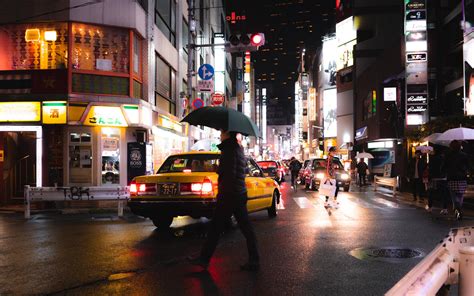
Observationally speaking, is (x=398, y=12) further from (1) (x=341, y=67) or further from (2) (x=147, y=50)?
(2) (x=147, y=50)

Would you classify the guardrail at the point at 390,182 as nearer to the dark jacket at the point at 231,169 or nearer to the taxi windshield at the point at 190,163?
the taxi windshield at the point at 190,163

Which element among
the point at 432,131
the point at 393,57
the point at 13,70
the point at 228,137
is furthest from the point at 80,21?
the point at 393,57

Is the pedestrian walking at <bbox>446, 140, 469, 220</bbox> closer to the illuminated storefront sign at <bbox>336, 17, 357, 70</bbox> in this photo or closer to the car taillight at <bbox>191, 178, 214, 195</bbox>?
the car taillight at <bbox>191, 178, 214, 195</bbox>

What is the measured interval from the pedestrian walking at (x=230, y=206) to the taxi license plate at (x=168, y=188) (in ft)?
10.1

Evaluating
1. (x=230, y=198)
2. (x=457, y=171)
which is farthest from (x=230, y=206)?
(x=457, y=171)

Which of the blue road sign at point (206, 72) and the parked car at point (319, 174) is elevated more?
the blue road sign at point (206, 72)

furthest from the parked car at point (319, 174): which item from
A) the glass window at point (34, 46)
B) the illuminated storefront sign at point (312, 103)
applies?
the illuminated storefront sign at point (312, 103)

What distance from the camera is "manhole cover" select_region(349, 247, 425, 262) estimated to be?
7.06 metres

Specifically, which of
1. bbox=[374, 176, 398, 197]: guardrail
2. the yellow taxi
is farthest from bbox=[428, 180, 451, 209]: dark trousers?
bbox=[374, 176, 398, 197]: guardrail

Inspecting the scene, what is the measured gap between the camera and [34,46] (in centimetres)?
1772

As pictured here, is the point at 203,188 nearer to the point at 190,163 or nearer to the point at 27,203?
the point at 190,163

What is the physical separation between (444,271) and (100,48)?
16939 mm

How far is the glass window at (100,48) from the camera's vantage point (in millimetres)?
17605

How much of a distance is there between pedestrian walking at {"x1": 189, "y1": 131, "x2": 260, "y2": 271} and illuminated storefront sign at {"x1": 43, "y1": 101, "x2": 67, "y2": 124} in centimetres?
1174
